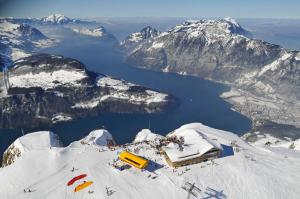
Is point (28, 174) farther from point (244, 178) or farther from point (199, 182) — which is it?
point (244, 178)

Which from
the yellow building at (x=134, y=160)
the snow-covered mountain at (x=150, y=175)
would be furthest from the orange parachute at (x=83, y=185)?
the yellow building at (x=134, y=160)

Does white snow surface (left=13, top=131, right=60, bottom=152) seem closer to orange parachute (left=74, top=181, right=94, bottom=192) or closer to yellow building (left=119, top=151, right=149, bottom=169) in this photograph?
yellow building (left=119, top=151, right=149, bottom=169)

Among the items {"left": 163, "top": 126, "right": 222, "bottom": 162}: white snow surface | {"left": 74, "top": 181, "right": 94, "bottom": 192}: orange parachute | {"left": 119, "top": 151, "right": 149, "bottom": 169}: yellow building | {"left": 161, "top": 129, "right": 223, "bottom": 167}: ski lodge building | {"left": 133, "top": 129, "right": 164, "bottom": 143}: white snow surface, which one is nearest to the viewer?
{"left": 74, "top": 181, "right": 94, "bottom": 192}: orange parachute

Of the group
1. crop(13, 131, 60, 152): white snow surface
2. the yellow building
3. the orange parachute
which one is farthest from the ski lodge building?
crop(13, 131, 60, 152): white snow surface

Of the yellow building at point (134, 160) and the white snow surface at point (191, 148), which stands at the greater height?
the white snow surface at point (191, 148)

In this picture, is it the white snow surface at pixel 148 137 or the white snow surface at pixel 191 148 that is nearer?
the white snow surface at pixel 191 148

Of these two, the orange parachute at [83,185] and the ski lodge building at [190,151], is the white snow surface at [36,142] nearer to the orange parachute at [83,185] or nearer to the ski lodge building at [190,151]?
the orange parachute at [83,185]
